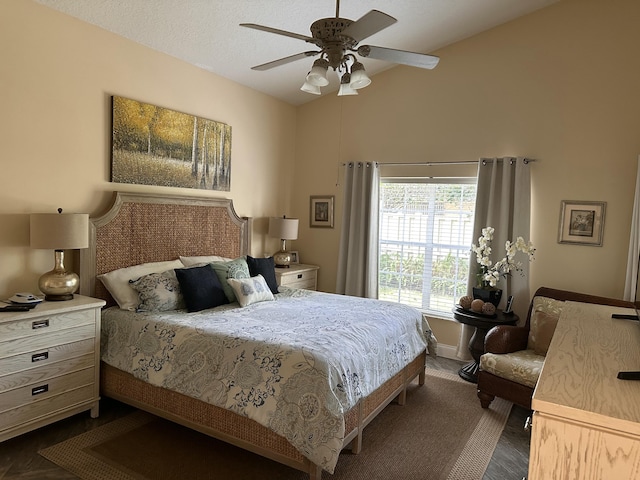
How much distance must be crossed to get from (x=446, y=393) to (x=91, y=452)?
2721 millimetres

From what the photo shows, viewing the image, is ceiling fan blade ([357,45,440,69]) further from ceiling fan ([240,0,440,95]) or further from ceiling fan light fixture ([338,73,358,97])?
ceiling fan light fixture ([338,73,358,97])

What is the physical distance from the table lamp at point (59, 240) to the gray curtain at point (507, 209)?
3529 millimetres

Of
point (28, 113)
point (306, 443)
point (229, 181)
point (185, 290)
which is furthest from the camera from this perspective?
point (229, 181)

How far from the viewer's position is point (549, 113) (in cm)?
407

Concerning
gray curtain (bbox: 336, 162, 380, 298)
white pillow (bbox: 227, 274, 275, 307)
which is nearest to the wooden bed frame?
white pillow (bbox: 227, 274, 275, 307)

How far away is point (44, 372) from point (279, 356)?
5.08 feet

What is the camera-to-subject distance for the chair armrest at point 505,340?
3.51 meters

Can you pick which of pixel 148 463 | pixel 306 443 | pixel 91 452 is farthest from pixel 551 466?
pixel 91 452

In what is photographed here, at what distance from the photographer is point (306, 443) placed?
2252mm

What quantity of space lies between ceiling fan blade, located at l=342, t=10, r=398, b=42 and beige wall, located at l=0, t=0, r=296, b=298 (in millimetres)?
2193

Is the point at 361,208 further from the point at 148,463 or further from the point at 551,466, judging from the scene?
the point at 551,466

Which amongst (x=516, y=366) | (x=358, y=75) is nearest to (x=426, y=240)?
(x=516, y=366)

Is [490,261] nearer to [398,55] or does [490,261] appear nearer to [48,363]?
[398,55]

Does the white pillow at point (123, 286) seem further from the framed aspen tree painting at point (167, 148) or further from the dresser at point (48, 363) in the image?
the framed aspen tree painting at point (167, 148)
